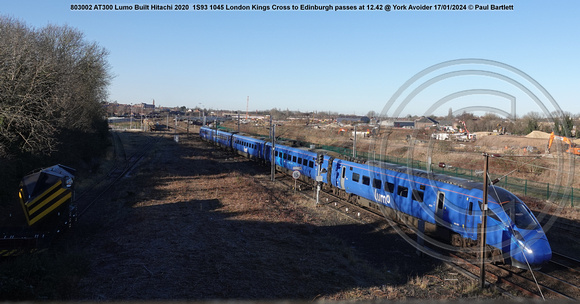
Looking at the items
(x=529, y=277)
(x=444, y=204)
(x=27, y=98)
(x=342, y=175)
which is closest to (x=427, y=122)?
(x=444, y=204)

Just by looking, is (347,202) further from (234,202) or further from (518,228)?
(518,228)

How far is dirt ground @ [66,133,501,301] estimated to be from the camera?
392 inches

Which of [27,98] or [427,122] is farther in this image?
[27,98]

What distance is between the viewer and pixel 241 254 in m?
12.8

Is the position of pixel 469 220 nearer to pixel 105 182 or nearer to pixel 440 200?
pixel 440 200

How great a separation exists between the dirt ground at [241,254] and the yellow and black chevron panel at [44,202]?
1462mm

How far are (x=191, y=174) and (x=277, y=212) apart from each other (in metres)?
14.6

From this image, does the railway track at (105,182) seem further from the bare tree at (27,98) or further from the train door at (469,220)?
the train door at (469,220)

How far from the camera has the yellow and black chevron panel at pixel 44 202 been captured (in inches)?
518

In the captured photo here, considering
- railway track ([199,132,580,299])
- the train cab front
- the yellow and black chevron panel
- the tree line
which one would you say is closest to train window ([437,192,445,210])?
railway track ([199,132,580,299])

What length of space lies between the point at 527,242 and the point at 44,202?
16272mm

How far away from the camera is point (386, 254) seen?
1416 centimetres

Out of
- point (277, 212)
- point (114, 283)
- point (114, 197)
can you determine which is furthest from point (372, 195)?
point (114, 197)

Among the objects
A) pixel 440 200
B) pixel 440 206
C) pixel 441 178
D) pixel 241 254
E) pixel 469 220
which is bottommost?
pixel 241 254
